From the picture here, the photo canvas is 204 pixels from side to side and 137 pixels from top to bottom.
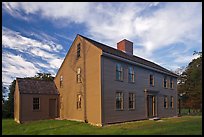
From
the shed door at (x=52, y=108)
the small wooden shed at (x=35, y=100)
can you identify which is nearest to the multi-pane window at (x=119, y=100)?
the small wooden shed at (x=35, y=100)

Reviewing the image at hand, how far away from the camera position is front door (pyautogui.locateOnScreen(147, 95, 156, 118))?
23420mm

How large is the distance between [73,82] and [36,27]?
620 centimetres

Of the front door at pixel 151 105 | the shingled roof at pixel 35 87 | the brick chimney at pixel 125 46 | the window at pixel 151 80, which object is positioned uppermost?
the brick chimney at pixel 125 46

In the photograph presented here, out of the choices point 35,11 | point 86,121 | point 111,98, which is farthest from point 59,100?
point 35,11

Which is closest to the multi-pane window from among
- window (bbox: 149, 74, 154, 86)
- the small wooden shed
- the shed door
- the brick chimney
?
window (bbox: 149, 74, 154, 86)

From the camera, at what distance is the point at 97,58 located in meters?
18.4

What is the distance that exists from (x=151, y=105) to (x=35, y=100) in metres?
11.7

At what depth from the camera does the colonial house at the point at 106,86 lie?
18.3 metres

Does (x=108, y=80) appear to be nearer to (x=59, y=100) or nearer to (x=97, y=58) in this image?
(x=97, y=58)

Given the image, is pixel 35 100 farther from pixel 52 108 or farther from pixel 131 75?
pixel 131 75

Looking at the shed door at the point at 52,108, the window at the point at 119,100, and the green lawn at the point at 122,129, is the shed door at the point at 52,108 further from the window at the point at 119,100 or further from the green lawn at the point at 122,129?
the window at the point at 119,100

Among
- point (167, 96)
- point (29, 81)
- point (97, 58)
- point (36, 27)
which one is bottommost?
point (167, 96)

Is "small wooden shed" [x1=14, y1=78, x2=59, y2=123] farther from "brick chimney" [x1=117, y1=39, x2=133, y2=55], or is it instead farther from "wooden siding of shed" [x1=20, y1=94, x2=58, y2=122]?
"brick chimney" [x1=117, y1=39, x2=133, y2=55]

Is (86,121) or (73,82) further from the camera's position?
(73,82)
